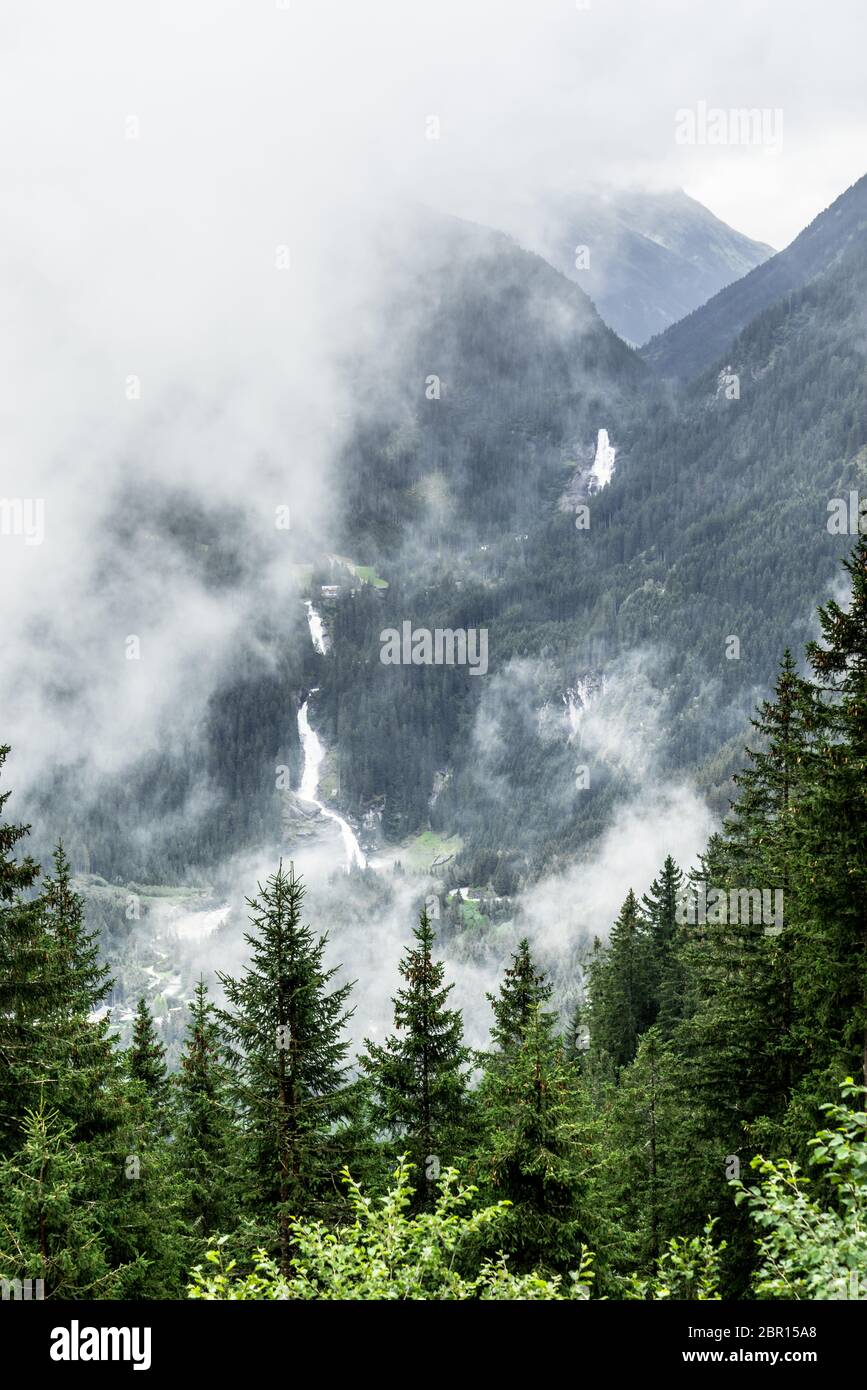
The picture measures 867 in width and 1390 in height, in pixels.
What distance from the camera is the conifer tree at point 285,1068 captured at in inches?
800

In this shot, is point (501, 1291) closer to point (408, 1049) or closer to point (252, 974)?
point (252, 974)

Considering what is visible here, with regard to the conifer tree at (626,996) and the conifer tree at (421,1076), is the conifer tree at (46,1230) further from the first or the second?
the conifer tree at (626,996)

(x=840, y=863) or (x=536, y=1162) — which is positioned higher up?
(x=840, y=863)

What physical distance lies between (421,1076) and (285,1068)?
4.34 m

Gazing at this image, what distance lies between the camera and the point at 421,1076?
77.8ft

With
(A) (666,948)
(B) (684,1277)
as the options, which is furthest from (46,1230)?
(A) (666,948)

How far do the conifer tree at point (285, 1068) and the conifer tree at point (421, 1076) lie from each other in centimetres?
236

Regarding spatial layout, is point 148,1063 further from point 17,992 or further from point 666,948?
point 666,948

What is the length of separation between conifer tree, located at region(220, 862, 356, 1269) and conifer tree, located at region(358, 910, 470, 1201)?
7.74 feet

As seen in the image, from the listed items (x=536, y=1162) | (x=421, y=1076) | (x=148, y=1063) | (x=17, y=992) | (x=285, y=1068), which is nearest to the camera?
(x=536, y=1162)

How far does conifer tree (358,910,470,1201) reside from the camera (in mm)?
23297

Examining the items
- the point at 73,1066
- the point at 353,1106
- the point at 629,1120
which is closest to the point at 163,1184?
the point at 73,1066

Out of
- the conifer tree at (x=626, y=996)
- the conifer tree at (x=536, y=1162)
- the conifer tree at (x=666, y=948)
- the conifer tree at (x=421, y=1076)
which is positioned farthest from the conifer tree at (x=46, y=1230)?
the conifer tree at (x=626, y=996)

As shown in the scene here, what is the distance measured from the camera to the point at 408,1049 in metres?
23.3
